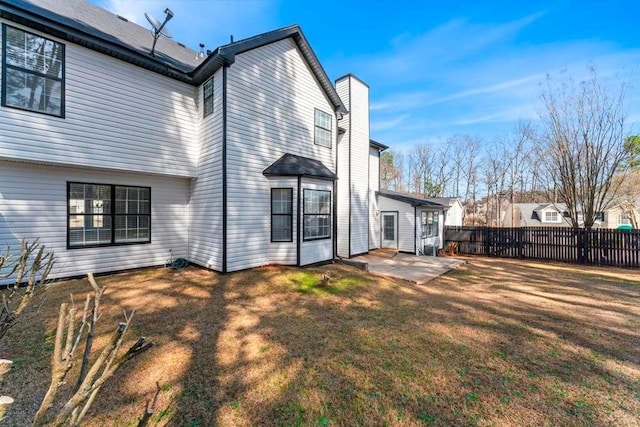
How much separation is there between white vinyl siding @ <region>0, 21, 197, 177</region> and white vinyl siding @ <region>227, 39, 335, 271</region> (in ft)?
6.22

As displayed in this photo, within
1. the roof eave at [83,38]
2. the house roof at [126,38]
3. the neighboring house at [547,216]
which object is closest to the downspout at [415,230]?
the house roof at [126,38]

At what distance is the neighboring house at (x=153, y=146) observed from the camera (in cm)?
640

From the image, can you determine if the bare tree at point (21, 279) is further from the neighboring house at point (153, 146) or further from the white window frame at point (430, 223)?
the white window frame at point (430, 223)

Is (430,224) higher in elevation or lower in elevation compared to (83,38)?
lower

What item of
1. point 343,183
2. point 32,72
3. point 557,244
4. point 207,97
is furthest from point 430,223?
point 32,72

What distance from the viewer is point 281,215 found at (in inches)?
359

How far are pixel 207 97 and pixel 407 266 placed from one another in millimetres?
9260

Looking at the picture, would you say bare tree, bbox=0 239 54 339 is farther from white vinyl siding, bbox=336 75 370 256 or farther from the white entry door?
the white entry door

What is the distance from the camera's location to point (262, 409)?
2838 millimetres

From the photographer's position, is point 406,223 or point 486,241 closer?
point 406,223

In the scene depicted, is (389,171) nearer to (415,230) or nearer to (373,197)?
(373,197)

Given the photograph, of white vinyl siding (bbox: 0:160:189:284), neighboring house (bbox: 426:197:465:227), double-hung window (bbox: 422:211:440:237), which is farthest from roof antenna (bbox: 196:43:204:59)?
neighboring house (bbox: 426:197:465:227)

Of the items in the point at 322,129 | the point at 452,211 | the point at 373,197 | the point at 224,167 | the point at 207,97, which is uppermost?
the point at 207,97

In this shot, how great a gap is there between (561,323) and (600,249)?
1009 cm
